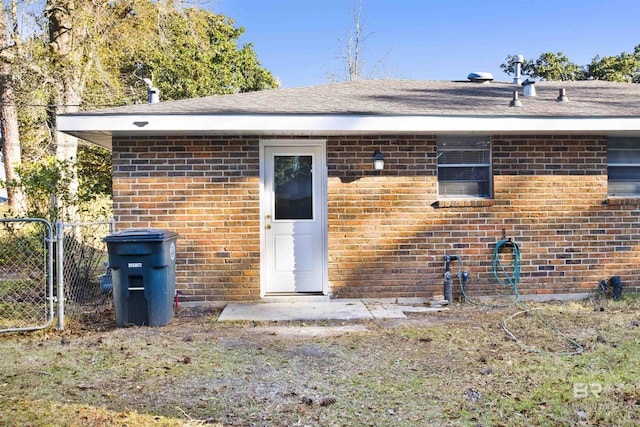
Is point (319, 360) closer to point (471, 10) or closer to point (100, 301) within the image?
point (100, 301)

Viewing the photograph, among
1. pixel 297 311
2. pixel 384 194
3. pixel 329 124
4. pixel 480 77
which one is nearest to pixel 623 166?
pixel 480 77

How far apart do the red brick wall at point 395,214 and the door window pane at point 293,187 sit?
363 millimetres

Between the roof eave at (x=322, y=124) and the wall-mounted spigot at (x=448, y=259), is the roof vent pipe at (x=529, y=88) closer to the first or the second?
the roof eave at (x=322, y=124)

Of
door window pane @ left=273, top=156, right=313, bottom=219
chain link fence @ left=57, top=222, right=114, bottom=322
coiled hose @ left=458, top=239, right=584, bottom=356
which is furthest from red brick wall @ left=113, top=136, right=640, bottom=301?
chain link fence @ left=57, top=222, right=114, bottom=322

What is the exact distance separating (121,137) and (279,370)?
434 cm

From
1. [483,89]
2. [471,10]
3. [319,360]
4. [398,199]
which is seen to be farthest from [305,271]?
[471,10]

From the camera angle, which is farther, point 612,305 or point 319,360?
point 612,305

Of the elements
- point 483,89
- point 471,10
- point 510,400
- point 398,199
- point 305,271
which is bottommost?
point 510,400

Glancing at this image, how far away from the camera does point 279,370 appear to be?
4.72m

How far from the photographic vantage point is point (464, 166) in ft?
26.0

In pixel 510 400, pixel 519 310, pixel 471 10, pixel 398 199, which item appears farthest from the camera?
pixel 471 10

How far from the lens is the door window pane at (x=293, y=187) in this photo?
309 inches

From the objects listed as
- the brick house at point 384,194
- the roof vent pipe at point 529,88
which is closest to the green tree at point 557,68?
the roof vent pipe at point 529,88

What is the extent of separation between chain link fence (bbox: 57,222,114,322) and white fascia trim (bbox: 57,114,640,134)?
1.36 m
